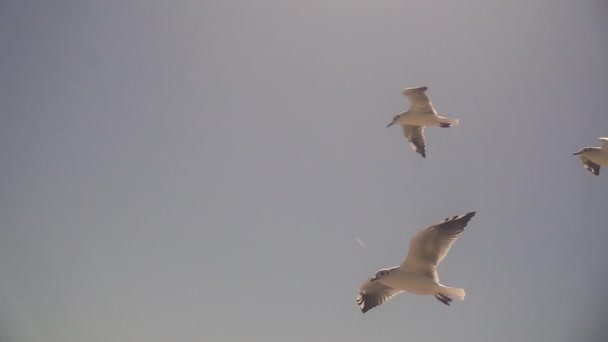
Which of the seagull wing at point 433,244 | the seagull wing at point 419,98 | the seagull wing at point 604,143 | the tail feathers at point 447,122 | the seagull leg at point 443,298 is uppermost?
the seagull wing at point 419,98

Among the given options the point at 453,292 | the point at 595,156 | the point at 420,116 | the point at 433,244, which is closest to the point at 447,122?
the point at 420,116

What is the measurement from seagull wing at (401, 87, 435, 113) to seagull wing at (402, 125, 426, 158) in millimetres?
432

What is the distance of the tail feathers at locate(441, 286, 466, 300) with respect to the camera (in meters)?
4.01

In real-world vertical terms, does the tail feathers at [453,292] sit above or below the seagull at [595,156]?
below

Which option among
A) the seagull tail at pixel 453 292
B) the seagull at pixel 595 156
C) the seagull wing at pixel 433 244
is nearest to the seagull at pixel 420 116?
the seagull at pixel 595 156

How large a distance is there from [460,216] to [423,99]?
1.59m

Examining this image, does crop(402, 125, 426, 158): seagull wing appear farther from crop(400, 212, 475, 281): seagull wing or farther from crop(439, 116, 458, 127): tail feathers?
crop(400, 212, 475, 281): seagull wing

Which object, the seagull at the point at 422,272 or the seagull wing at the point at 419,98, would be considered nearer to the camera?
the seagull at the point at 422,272

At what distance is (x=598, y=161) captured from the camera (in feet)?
15.9

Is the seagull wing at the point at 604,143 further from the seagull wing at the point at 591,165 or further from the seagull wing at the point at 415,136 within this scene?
the seagull wing at the point at 415,136

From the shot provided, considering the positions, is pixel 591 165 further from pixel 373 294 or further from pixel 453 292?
pixel 373 294

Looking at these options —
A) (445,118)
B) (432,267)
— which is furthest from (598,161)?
(432,267)

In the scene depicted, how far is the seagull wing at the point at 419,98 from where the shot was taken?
5.27 metres

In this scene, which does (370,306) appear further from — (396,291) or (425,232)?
(425,232)
